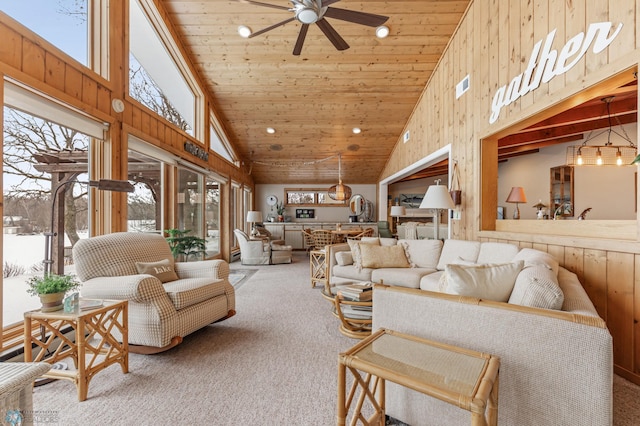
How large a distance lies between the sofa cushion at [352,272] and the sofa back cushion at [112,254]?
2.06 meters

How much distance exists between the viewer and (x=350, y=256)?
3869mm

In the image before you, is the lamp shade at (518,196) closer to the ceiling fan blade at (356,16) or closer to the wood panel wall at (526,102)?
the wood panel wall at (526,102)

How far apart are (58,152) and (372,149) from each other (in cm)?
603

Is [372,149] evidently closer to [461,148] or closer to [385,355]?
[461,148]

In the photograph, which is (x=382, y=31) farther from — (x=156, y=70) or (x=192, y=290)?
(x=192, y=290)

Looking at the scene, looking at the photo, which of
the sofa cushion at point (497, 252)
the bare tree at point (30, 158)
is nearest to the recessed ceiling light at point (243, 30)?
the bare tree at point (30, 158)

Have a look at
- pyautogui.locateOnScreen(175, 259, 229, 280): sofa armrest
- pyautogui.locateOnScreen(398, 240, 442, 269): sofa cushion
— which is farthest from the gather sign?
pyautogui.locateOnScreen(175, 259, 229, 280): sofa armrest

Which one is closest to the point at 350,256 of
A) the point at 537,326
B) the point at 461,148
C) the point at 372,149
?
the point at 461,148

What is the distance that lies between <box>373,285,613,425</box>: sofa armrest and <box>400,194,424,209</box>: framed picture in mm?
8152

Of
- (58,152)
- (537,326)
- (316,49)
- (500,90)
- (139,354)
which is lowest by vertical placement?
(139,354)

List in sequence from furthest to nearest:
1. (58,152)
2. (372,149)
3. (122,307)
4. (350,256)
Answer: (372,149), (350,256), (58,152), (122,307)

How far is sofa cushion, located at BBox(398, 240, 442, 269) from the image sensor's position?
12.1 ft

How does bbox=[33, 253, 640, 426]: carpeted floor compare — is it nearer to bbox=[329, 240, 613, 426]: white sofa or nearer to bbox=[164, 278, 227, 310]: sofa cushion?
bbox=[164, 278, 227, 310]: sofa cushion

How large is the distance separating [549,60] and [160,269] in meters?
3.99
